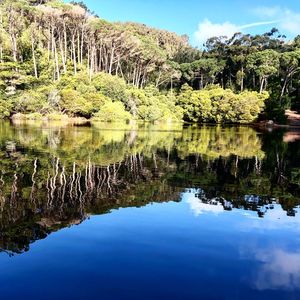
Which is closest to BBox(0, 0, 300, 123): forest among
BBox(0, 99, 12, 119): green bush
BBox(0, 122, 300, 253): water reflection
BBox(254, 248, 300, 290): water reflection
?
BBox(0, 99, 12, 119): green bush

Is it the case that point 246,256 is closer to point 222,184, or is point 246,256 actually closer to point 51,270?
point 51,270

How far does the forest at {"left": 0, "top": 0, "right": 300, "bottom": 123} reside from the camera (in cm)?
5378

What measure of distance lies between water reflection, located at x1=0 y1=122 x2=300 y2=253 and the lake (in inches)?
1.6

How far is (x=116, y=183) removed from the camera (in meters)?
13.6

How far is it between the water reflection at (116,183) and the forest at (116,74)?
103ft

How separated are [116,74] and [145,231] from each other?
61483 mm

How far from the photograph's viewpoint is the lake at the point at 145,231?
6141 millimetres

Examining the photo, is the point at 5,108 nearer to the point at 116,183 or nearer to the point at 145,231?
the point at 116,183

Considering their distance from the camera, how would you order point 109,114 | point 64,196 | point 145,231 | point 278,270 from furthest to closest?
point 109,114, point 64,196, point 145,231, point 278,270

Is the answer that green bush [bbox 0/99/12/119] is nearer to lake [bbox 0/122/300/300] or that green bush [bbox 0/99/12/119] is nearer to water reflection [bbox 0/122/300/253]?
water reflection [bbox 0/122/300/253]

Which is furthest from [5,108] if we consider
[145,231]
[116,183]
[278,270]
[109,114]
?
[278,270]

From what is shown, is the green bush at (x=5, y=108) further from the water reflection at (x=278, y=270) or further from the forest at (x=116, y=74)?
the water reflection at (x=278, y=270)

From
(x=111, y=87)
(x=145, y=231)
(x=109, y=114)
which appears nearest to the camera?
(x=145, y=231)

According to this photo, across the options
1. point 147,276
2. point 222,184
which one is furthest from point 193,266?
point 222,184
